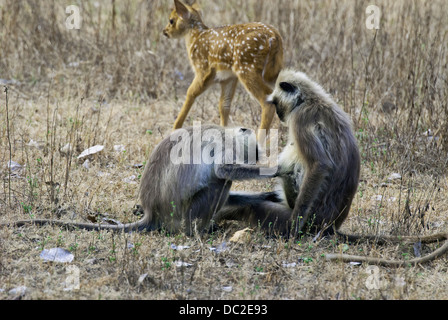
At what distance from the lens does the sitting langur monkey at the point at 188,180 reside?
4.86 m

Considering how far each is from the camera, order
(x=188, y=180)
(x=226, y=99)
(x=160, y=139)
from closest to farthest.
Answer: (x=188, y=180) → (x=160, y=139) → (x=226, y=99)

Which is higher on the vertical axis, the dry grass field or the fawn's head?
the fawn's head

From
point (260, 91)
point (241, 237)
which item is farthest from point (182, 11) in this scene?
point (241, 237)

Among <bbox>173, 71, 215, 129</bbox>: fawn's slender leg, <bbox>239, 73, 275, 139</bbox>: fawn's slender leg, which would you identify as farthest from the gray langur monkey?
<bbox>173, 71, 215, 129</bbox>: fawn's slender leg

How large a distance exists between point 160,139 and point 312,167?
2.96 metres

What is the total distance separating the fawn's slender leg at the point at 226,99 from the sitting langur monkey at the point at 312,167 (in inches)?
94.8

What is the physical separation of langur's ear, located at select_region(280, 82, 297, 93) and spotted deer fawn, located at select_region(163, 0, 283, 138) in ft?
6.32

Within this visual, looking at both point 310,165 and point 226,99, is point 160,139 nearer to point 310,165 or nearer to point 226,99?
point 226,99

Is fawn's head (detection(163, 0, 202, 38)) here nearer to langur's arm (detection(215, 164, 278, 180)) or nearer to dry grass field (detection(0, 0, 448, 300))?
dry grass field (detection(0, 0, 448, 300))

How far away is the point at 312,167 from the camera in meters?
4.77

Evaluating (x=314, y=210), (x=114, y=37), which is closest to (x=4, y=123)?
(x=114, y=37)

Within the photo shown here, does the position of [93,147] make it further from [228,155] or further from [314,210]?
[314,210]

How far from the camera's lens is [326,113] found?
4863mm

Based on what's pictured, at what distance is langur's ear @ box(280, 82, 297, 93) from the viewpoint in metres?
4.96
